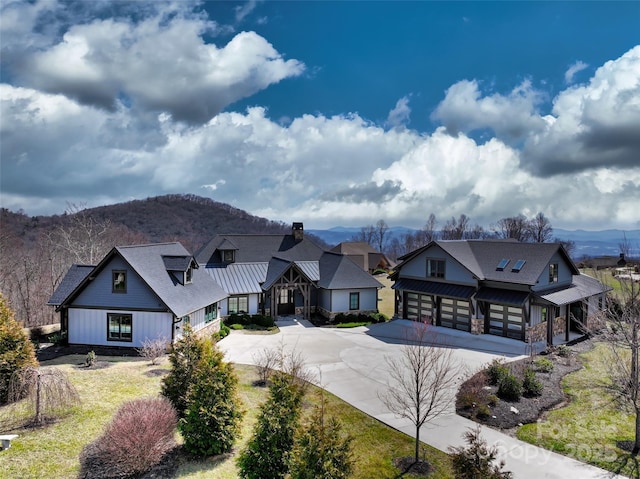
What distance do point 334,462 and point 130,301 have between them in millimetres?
17719

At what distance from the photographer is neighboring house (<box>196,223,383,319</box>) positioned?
107ft

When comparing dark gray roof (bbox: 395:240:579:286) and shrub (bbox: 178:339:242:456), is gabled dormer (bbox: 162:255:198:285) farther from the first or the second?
dark gray roof (bbox: 395:240:579:286)

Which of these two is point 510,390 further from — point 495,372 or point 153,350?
point 153,350

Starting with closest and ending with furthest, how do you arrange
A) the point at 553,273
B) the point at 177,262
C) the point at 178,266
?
1. the point at 178,266
2. the point at 177,262
3. the point at 553,273

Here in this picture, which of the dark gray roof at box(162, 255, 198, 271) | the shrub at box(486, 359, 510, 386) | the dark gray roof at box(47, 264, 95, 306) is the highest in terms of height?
the dark gray roof at box(162, 255, 198, 271)

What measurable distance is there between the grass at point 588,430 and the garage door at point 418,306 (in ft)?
42.0

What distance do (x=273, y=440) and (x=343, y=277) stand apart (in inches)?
942

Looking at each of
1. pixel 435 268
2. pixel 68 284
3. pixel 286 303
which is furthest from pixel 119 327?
pixel 435 268

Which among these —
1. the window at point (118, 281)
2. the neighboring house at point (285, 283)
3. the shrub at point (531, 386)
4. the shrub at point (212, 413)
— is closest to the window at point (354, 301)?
the neighboring house at point (285, 283)

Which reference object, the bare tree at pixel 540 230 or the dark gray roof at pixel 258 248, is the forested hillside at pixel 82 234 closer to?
the dark gray roof at pixel 258 248

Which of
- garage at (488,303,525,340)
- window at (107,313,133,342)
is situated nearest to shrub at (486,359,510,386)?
garage at (488,303,525,340)

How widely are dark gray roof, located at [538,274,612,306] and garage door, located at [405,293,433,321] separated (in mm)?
7795

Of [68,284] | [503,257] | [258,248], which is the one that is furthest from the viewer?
[258,248]

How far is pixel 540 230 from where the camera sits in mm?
77438
